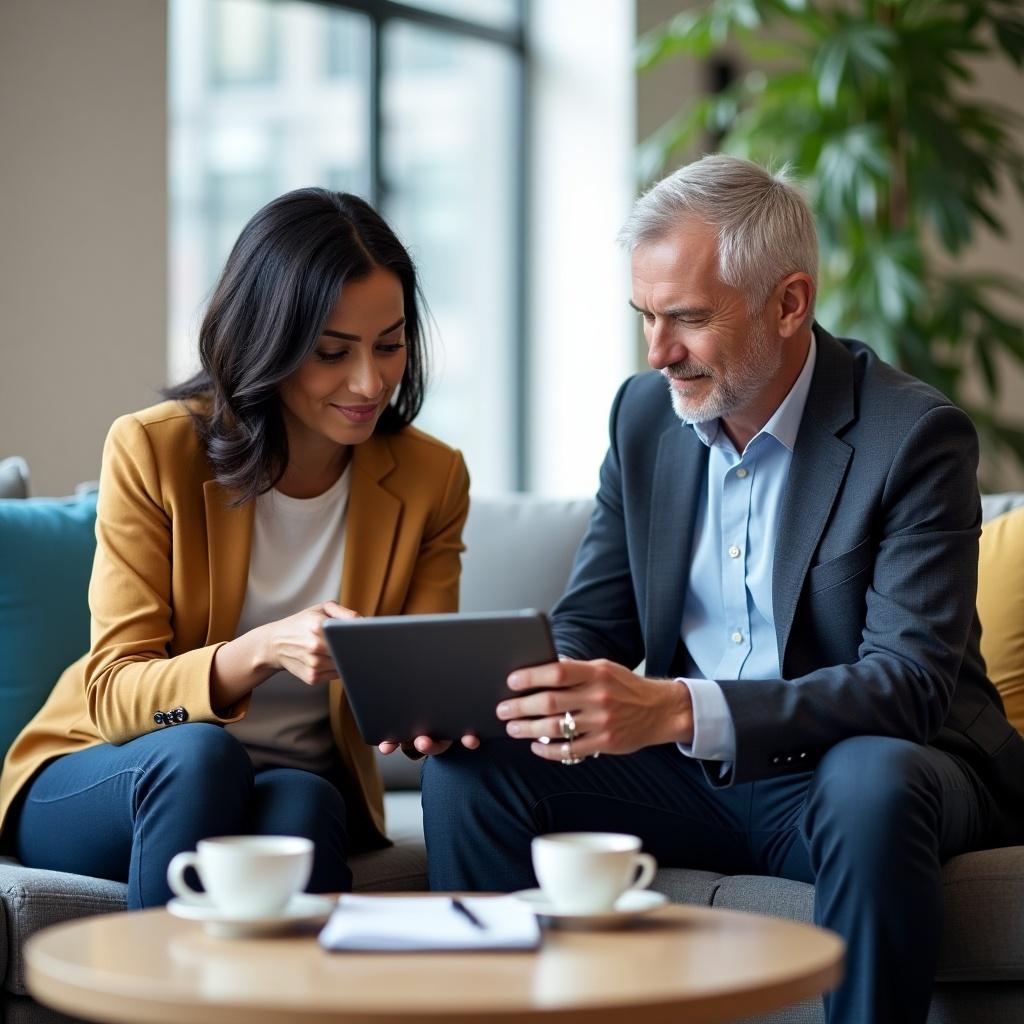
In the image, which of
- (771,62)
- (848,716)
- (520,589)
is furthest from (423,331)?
(771,62)

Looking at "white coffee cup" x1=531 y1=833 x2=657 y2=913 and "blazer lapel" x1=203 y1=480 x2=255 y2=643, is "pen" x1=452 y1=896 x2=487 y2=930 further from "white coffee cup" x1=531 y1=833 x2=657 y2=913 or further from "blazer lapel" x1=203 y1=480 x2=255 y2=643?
Result: "blazer lapel" x1=203 y1=480 x2=255 y2=643

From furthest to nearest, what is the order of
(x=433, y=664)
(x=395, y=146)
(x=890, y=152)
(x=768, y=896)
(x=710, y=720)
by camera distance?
(x=395, y=146), (x=890, y=152), (x=768, y=896), (x=710, y=720), (x=433, y=664)

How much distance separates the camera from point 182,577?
1952 mm

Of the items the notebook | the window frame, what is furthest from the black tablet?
the window frame

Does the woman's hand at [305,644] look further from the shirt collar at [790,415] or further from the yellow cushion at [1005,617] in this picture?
the yellow cushion at [1005,617]

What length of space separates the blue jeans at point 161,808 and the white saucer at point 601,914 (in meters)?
0.51

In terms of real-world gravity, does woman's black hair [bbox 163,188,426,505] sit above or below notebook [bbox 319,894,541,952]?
above

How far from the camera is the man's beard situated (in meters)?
1.96

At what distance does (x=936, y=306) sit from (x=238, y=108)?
1903 millimetres

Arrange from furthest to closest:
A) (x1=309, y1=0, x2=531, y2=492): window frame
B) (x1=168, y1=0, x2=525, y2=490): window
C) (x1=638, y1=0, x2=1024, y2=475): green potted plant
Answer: (x1=309, y1=0, x2=531, y2=492): window frame < (x1=168, y1=0, x2=525, y2=490): window < (x1=638, y1=0, x2=1024, y2=475): green potted plant

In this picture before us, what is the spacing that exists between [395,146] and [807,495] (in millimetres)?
2915

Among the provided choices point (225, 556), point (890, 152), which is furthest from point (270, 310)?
point (890, 152)

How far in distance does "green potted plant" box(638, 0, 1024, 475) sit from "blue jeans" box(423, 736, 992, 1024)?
1.77 metres

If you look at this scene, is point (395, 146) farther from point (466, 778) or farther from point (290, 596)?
point (466, 778)
